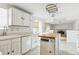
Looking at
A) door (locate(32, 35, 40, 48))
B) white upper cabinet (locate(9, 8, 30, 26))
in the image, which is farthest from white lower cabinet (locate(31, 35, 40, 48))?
white upper cabinet (locate(9, 8, 30, 26))

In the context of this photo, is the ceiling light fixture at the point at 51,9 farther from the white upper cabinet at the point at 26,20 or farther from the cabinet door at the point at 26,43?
the cabinet door at the point at 26,43

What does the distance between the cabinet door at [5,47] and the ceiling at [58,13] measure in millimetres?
369

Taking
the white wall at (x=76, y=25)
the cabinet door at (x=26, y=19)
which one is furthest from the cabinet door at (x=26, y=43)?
the white wall at (x=76, y=25)

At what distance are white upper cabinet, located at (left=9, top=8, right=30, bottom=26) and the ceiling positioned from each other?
60 mm

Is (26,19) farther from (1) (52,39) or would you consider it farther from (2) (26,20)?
(1) (52,39)

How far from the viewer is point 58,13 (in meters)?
0.88

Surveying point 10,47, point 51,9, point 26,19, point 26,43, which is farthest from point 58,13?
point 10,47

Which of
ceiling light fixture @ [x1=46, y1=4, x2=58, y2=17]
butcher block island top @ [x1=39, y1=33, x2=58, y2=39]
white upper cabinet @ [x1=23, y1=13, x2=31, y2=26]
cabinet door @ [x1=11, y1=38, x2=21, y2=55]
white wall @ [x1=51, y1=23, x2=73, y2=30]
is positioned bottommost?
cabinet door @ [x1=11, y1=38, x2=21, y2=55]

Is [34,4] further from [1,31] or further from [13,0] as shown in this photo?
[1,31]

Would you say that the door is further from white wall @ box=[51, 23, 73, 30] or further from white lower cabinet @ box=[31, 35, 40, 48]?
white wall @ box=[51, 23, 73, 30]

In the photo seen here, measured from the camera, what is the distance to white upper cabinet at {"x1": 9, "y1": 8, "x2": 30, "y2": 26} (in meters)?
0.85

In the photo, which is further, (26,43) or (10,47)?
(26,43)

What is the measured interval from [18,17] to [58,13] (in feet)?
1.39

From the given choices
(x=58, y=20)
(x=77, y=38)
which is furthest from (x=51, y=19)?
(x=77, y=38)
